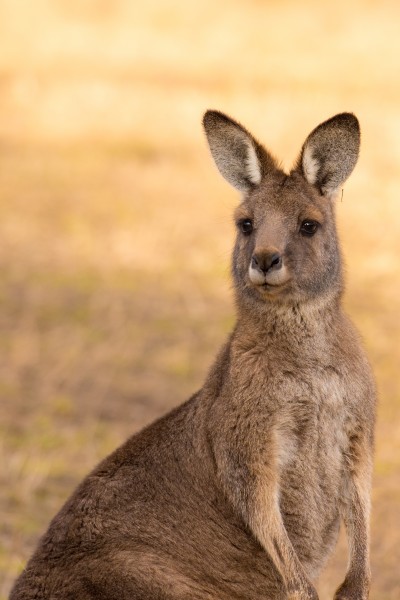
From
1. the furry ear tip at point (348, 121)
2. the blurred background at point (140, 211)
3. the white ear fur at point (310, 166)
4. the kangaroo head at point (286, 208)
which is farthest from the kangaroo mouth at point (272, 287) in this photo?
the blurred background at point (140, 211)

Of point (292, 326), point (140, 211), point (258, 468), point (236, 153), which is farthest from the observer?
point (140, 211)

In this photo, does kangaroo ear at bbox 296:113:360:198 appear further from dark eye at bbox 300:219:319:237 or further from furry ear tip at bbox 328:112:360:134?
dark eye at bbox 300:219:319:237

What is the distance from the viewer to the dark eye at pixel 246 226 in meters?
5.29

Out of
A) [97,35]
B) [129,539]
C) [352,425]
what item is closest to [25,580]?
[129,539]

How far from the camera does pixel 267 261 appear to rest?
4973 millimetres

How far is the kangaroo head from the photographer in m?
5.08

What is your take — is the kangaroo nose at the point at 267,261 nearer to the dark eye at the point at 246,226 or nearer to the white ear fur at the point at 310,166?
the dark eye at the point at 246,226

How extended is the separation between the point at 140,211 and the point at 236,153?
24.9 feet

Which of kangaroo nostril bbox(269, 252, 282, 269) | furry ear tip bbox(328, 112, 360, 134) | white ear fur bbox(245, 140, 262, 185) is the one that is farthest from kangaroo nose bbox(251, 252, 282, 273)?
furry ear tip bbox(328, 112, 360, 134)

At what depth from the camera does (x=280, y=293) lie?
16.8ft

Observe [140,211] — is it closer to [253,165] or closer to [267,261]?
[253,165]

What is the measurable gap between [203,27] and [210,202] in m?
9.56

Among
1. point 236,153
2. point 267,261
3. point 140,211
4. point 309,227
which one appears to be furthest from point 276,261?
point 140,211

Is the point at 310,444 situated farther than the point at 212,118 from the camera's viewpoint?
No
